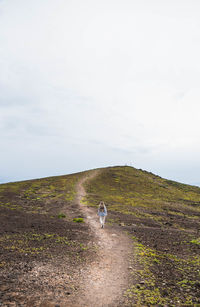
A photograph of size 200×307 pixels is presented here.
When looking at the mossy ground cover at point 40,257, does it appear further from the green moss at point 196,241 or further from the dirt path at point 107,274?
the green moss at point 196,241

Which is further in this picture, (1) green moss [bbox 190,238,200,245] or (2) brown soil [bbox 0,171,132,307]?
(1) green moss [bbox 190,238,200,245]

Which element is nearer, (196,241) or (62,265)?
(62,265)

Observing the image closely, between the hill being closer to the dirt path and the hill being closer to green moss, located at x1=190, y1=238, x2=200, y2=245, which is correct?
green moss, located at x1=190, y1=238, x2=200, y2=245

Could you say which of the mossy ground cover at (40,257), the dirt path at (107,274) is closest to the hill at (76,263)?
the mossy ground cover at (40,257)

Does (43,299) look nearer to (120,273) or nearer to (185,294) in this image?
(120,273)

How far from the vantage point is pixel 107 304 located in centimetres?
852

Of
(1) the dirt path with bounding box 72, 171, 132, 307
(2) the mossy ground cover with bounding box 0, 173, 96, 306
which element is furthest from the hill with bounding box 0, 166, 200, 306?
(1) the dirt path with bounding box 72, 171, 132, 307

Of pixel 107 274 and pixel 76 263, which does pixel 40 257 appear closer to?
pixel 76 263

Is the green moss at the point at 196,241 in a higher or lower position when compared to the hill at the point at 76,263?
lower

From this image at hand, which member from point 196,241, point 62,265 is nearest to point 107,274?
point 62,265

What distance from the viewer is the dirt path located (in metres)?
8.83

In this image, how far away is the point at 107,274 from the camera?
11.4 meters

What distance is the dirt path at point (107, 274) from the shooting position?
8.83 meters

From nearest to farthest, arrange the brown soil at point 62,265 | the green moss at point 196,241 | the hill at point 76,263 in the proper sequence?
the brown soil at point 62,265 → the hill at point 76,263 → the green moss at point 196,241
